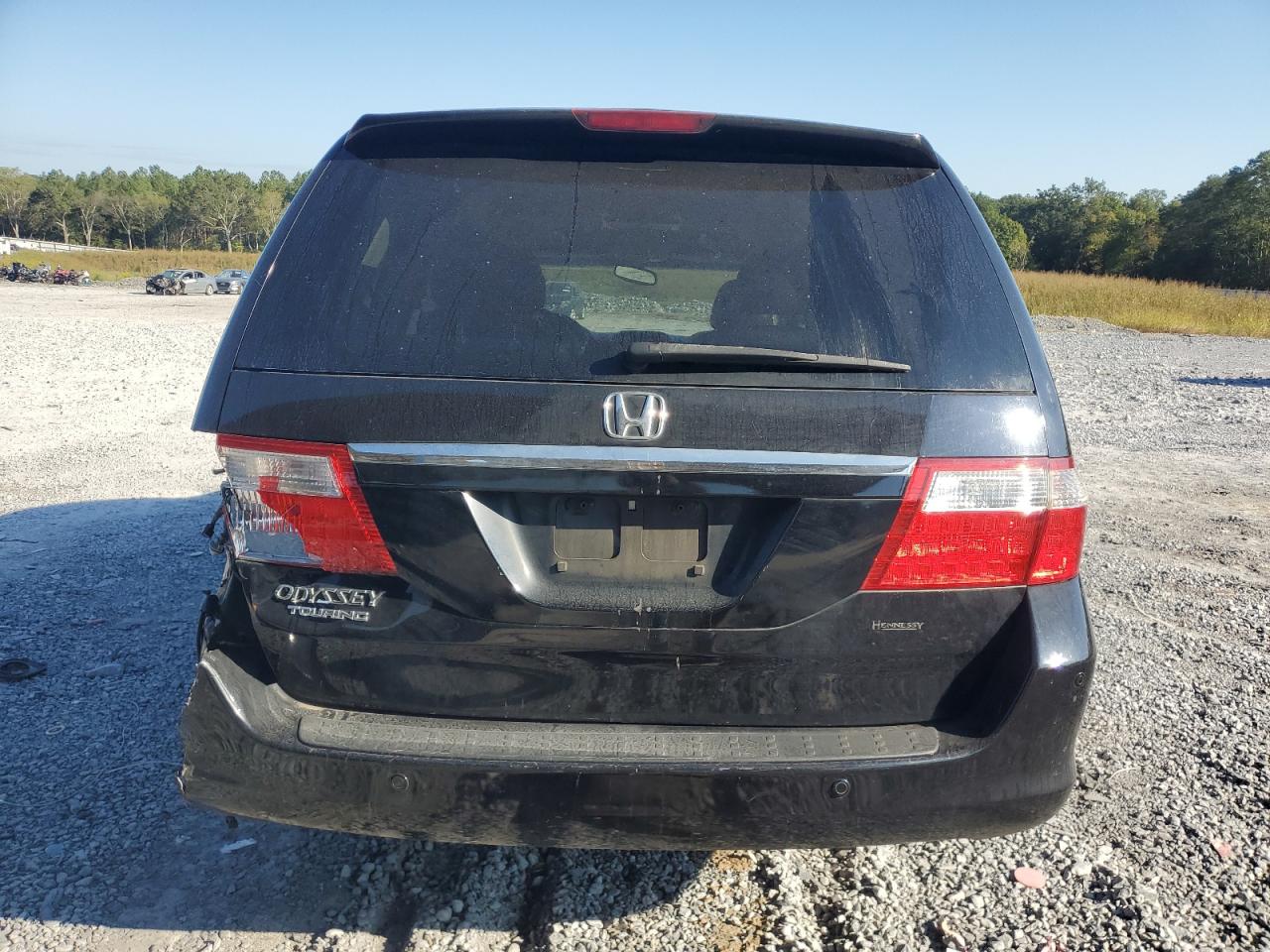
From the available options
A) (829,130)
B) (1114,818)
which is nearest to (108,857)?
(829,130)

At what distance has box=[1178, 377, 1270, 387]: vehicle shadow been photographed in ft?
51.6

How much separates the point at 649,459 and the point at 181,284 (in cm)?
6067

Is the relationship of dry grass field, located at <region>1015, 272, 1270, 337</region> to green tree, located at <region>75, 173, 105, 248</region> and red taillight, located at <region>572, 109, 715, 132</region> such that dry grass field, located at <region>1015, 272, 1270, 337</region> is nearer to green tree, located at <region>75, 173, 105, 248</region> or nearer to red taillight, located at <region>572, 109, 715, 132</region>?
red taillight, located at <region>572, 109, 715, 132</region>

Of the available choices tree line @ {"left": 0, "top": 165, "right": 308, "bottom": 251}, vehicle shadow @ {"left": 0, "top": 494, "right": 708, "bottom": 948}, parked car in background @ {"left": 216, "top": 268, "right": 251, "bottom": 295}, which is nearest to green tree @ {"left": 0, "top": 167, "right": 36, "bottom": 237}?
tree line @ {"left": 0, "top": 165, "right": 308, "bottom": 251}

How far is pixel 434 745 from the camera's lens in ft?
6.64

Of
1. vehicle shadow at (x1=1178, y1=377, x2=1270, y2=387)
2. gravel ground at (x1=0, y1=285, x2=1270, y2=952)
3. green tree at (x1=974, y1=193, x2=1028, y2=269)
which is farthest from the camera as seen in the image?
green tree at (x1=974, y1=193, x2=1028, y2=269)

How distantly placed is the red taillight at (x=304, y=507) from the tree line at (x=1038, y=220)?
2954cm

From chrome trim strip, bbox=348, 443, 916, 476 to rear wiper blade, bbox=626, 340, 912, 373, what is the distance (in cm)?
19

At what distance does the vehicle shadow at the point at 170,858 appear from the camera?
8.28 ft

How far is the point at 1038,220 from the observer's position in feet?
316

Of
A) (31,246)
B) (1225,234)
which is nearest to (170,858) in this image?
(1225,234)

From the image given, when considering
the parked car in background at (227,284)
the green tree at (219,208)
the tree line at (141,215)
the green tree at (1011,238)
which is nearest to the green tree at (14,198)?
the tree line at (141,215)

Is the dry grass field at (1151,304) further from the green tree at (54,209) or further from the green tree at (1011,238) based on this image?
the green tree at (54,209)

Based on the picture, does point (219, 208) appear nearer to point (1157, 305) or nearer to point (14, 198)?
point (14, 198)
